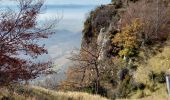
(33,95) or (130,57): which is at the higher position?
(33,95)

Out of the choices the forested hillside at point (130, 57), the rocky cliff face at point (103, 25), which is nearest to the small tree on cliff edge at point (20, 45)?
the forested hillside at point (130, 57)

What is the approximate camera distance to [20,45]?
590 inches

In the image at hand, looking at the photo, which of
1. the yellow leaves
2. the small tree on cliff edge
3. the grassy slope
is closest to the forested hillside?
the yellow leaves

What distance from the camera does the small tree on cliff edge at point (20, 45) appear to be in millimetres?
14547

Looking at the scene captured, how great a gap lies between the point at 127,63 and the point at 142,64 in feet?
12.7

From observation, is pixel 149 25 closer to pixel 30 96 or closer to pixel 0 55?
pixel 30 96

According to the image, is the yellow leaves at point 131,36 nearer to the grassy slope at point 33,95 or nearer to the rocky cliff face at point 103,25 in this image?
the rocky cliff face at point 103,25

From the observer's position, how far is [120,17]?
66500mm

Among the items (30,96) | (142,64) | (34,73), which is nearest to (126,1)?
(142,64)

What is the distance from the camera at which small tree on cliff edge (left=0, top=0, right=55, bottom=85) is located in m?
14.5

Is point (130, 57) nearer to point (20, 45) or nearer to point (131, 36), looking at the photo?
point (131, 36)

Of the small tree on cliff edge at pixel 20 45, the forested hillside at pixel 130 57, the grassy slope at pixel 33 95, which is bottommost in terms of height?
the forested hillside at pixel 130 57

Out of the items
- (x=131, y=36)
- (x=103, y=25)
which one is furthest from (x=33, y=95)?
(x=103, y=25)

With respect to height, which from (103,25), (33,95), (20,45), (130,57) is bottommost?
(130,57)
